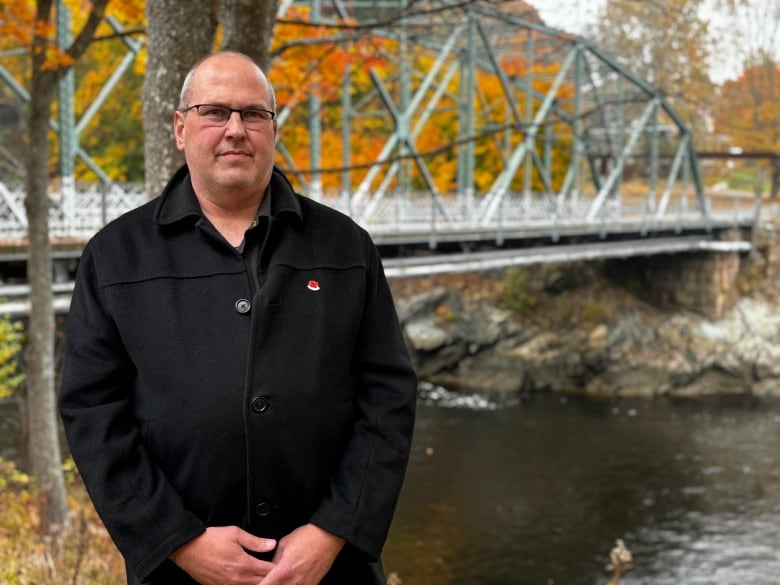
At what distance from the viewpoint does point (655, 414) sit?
2378 cm

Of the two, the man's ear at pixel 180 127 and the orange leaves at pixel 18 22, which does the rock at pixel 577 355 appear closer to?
the orange leaves at pixel 18 22

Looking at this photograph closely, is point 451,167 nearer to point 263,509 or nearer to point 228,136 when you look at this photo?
point 228,136

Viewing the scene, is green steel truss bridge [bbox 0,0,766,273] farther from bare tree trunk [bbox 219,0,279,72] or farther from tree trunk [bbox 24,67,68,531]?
tree trunk [bbox 24,67,68,531]

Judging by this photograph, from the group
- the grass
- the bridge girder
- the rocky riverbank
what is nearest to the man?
the grass

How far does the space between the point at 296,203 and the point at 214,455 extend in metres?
0.60

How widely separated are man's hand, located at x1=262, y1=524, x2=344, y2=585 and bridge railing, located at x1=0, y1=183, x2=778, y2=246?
32.5 feet

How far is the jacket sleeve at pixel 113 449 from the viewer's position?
7.38 feet

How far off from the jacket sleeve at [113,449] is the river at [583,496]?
940 centimetres

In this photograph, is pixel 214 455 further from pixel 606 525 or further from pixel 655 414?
pixel 655 414

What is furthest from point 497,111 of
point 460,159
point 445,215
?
point 445,215

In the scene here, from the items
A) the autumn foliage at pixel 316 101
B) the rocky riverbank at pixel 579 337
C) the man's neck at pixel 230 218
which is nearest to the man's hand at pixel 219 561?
the man's neck at pixel 230 218

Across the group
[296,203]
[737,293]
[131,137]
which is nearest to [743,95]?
[737,293]

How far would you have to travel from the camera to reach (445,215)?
2058 centimetres

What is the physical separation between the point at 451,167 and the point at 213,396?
31.2 metres
